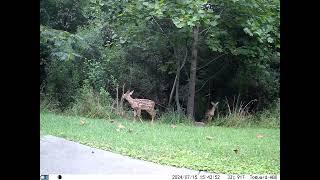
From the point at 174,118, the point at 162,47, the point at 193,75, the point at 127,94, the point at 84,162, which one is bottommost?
the point at 84,162

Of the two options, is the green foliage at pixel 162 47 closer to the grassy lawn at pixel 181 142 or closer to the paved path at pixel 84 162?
the grassy lawn at pixel 181 142

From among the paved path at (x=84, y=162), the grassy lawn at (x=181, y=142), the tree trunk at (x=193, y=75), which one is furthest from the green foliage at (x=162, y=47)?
the paved path at (x=84, y=162)

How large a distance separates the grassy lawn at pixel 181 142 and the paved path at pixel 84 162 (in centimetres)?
4

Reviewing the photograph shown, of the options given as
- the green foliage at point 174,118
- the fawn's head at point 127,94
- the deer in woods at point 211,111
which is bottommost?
the green foliage at point 174,118

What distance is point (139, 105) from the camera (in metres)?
3.14

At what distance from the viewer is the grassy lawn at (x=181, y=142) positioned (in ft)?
9.58

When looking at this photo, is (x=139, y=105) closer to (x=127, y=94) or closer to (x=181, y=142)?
(x=127, y=94)

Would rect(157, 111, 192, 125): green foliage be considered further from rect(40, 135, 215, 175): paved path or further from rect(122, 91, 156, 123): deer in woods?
rect(40, 135, 215, 175): paved path

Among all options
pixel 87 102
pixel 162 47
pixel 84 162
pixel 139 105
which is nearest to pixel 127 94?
pixel 139 105

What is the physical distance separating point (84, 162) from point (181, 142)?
0.58 meters
